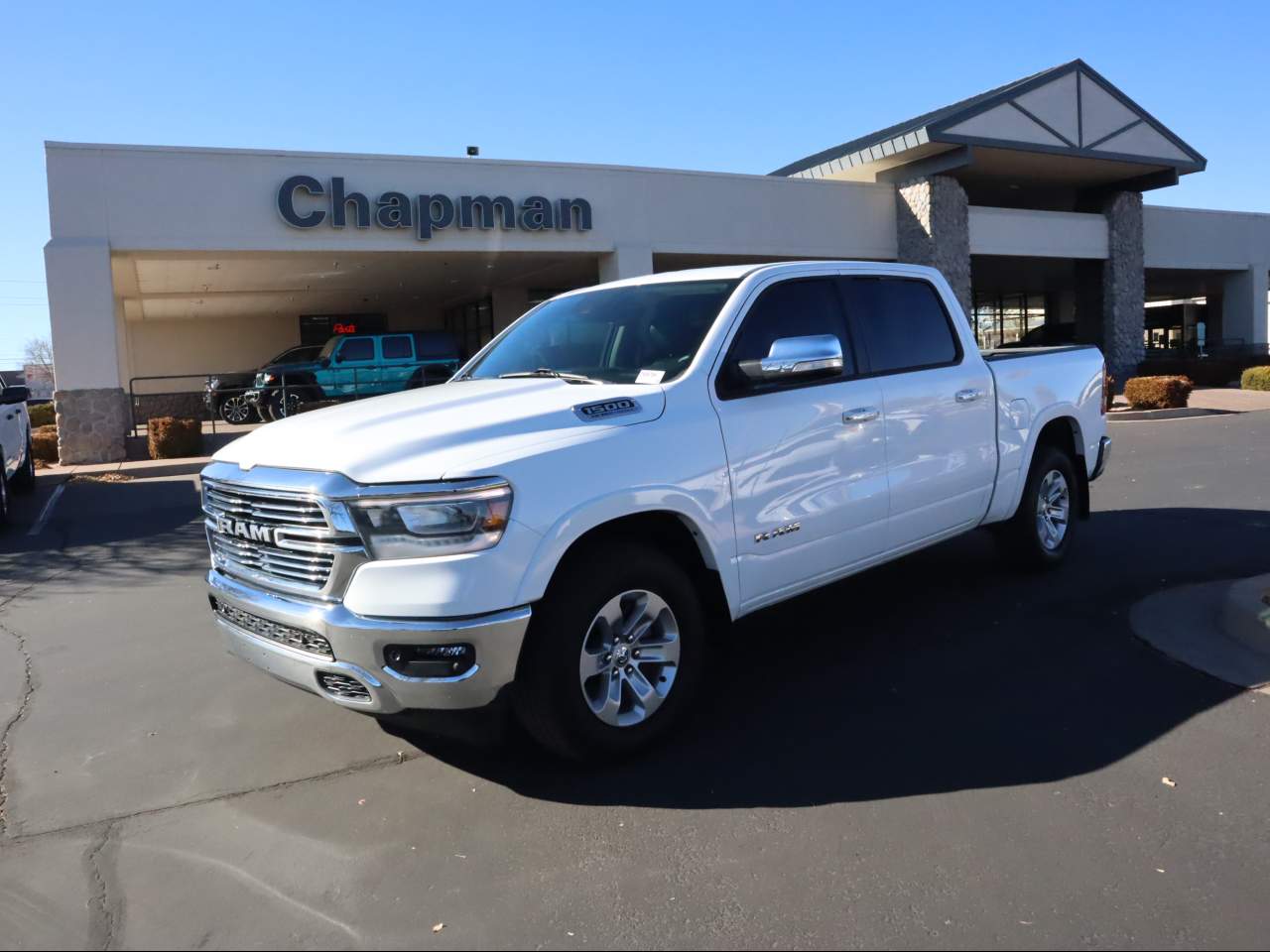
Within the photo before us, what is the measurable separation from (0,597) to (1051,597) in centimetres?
729

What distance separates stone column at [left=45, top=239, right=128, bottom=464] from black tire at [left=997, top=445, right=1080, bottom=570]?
16.8 metres

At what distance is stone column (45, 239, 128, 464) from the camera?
715 inches

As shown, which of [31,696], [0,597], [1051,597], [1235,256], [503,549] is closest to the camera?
[503,549]

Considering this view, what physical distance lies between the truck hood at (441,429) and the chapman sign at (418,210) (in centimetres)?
1707

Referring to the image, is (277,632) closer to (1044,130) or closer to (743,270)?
(743,270)

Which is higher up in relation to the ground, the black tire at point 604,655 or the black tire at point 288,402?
the black tire at point 288,402

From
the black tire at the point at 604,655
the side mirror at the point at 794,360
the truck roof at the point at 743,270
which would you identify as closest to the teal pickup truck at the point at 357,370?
the truck roof at the point at 743,270

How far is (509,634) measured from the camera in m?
3.49

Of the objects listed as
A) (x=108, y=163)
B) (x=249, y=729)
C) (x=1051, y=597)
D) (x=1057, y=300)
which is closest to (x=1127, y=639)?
(x=1051, y=597)

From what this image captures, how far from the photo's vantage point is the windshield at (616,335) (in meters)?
4.59

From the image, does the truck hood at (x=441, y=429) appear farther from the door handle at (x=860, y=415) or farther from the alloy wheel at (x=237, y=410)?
the alloy wheel at (x=237, y=410)

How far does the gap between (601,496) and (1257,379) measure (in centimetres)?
2779

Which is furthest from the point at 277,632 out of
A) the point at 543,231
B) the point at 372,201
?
the point at 543,231

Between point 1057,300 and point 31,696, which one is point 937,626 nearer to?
point 31,696
